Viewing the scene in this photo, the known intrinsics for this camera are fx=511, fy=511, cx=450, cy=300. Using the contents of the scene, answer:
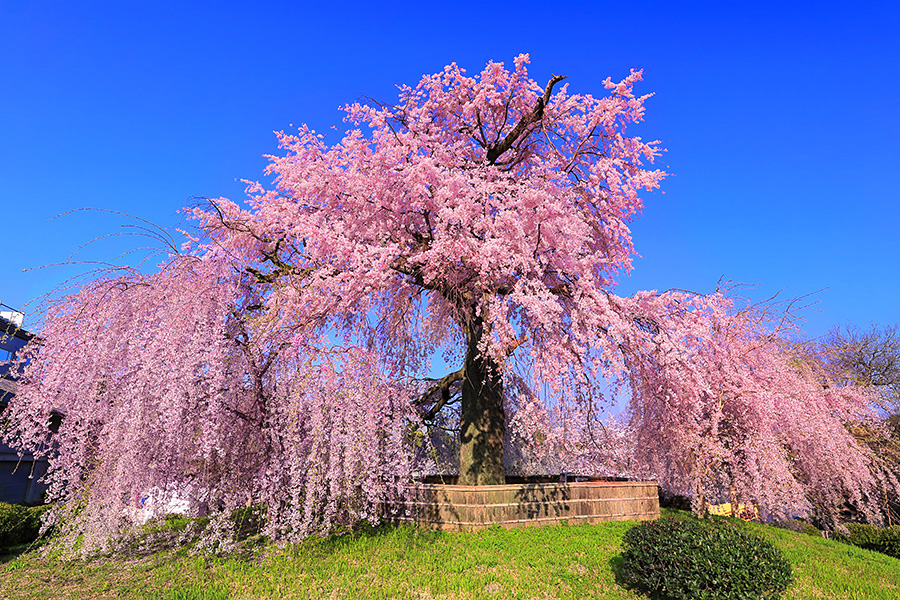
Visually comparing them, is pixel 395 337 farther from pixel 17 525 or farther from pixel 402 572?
pixel 17 525

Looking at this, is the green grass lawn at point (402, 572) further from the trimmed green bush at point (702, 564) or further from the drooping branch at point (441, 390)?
the drooping branch at point (441, 390)

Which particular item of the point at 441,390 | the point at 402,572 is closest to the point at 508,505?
the point at 402,572

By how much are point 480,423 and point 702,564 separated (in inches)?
243

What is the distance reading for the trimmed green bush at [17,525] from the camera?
14031 mm

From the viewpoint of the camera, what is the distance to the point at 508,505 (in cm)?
1162

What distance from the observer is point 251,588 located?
829cm

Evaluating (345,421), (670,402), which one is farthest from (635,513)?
(345,421)

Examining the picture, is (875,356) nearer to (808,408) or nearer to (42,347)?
(808,408)

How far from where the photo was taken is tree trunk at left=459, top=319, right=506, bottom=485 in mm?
12805

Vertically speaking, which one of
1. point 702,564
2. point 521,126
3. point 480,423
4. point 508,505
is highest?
point 521,126

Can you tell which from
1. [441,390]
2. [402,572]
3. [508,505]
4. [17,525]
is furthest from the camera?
[441,390]

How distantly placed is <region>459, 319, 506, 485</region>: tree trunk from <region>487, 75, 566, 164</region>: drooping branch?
184 inches

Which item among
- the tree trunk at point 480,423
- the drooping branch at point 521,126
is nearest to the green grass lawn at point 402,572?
the tree trunk at point 480,423

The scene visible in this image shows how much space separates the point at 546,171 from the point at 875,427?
17093 mm
